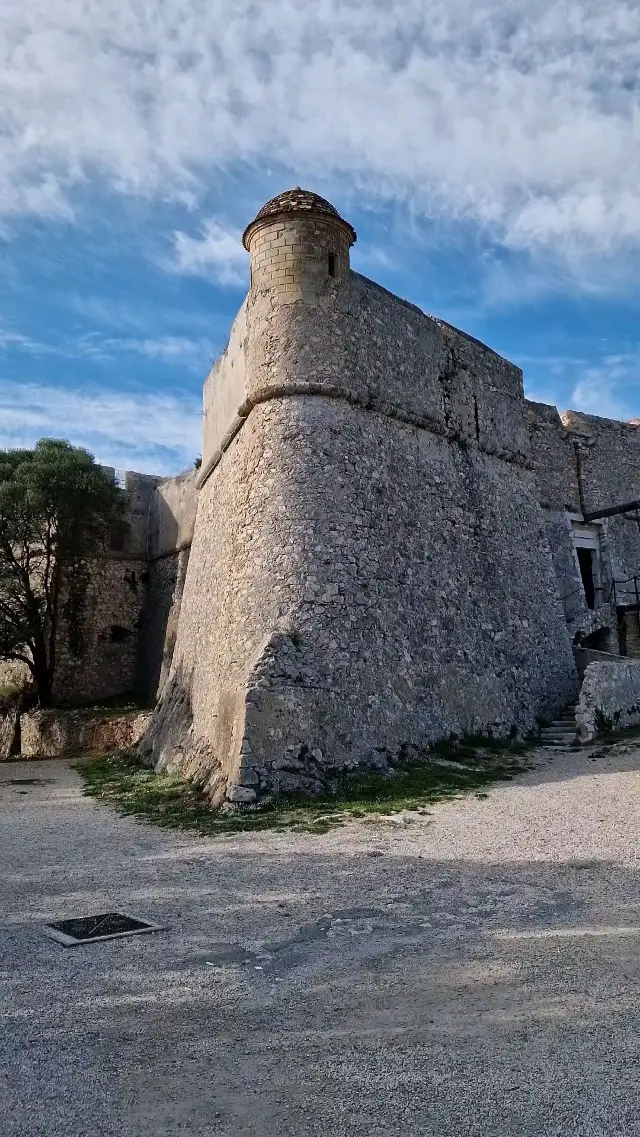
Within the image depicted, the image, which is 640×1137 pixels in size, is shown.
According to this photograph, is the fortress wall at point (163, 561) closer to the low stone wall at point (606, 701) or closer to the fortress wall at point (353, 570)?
the fortress wall at point (353, 570)

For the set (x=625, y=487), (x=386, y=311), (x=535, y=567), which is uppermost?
(x=386, y=311)

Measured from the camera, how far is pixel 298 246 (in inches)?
524

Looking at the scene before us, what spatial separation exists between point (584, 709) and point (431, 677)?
9.90 ft

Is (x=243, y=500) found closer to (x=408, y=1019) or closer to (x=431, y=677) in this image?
(x=431, y=677)

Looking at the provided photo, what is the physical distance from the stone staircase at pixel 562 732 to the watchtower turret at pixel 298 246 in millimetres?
8897

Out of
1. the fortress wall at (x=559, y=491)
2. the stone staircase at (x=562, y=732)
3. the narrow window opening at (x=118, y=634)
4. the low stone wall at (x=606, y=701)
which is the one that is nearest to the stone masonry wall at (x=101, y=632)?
the narrow window opening at (x=118, y=634)

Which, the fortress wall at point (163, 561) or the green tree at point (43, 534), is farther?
the fortress wall at point (163, 561)

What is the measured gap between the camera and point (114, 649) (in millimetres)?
24703

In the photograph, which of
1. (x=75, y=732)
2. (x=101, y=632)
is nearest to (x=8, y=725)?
(x=75, y=732)

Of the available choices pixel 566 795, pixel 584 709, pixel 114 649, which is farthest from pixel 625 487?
pixel 114 649

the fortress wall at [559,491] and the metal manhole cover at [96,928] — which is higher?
the fortress wall at [559,491]

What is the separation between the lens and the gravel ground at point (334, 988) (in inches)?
124

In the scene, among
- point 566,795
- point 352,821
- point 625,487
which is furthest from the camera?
point 625,487

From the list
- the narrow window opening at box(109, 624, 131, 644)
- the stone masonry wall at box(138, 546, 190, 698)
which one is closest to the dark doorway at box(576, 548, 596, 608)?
the stone masonry wall at box(138, 546, 190, 698)
